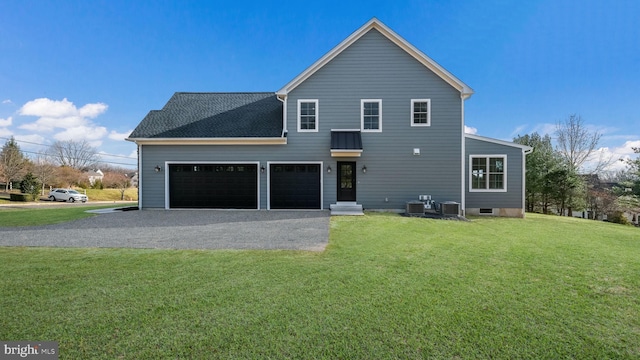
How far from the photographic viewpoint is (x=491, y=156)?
12.4m

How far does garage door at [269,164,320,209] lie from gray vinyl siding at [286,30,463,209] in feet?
1.93

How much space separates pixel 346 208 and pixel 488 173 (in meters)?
6.89

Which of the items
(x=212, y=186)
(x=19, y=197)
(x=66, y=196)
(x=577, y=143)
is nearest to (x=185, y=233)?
(x=212, y=186)

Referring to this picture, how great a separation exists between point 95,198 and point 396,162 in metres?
42.5

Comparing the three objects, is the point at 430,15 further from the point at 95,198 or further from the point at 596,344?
the point at 95,198

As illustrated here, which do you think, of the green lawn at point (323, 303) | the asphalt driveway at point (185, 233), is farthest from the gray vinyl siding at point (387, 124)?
the green lawn at point (323, 303)

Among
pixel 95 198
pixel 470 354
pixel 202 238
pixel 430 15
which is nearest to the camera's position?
pixel 470 354

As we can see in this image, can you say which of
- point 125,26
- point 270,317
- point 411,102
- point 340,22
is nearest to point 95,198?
point 125,26

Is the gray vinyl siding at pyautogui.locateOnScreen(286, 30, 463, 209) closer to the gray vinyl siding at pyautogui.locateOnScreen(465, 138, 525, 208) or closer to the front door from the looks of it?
the front door

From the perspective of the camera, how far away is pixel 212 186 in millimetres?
12758

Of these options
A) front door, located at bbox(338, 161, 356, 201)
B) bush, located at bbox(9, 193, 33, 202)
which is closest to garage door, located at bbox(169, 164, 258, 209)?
front door, located at bbox(338, 161, 356, 201)

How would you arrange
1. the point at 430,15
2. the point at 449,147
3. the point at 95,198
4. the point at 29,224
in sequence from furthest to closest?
the point at 95,198, the point at 430,15, the point at 449,147, the point at 29,224

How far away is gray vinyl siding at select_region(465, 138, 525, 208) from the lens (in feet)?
40.0

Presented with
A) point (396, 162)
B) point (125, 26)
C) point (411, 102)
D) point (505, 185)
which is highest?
point (125, 26)
